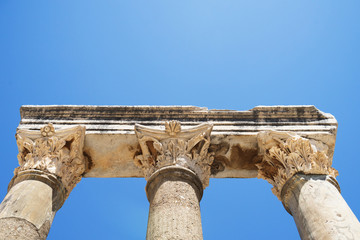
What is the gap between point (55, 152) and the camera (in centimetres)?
1131

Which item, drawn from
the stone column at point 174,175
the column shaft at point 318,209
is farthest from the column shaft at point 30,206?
the column shaft at point 318,209

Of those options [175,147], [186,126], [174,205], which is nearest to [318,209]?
[174,205]

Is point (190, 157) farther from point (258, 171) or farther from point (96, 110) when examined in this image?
point (96, 110)

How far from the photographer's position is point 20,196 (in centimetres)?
967

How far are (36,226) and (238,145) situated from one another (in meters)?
6.77

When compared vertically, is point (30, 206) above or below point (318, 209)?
above

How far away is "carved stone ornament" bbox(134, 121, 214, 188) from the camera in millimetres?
11023

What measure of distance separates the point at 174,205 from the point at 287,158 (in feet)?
13.8

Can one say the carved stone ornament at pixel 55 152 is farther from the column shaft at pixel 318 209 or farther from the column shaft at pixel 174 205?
the column shaft at pixel 318 209

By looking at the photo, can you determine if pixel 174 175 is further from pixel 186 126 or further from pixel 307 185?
pixel 307 185

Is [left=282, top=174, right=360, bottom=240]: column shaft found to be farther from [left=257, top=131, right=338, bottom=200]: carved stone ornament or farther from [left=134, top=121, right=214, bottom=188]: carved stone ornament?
[left=134, top=121, right=214, bottom=188]: carved stone ornament

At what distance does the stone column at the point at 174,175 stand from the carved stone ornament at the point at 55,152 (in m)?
1.99

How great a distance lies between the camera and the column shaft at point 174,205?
27.2 feet

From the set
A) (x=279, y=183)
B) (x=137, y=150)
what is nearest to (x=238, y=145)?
(x=279, y=183)
